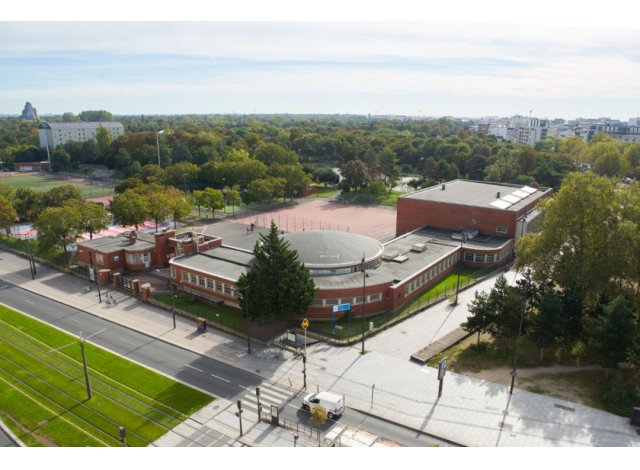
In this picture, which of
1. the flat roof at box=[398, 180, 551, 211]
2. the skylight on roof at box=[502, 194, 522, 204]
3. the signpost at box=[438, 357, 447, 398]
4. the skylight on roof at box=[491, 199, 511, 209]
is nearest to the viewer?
the signpost at box=[438, 357, 447, 398]

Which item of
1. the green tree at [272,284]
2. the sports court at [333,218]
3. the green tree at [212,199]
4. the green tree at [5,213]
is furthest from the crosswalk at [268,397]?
the green tree at [5,213]

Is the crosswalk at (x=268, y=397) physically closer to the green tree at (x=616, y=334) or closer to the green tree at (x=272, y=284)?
the green tree at (x=272, y=284)

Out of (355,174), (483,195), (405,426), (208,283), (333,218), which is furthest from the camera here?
(355,174)

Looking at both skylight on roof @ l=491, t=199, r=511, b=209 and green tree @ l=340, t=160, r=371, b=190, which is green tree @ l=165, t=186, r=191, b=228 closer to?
green tree @ l=340, t=160, r=371, b=190

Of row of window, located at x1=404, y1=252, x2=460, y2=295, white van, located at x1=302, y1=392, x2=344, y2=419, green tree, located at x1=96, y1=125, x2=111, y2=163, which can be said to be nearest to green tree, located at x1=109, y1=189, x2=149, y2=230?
row of window, located at x1=404, y1=252, x2=460, y2=295

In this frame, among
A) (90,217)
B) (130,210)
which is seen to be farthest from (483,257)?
(90,217)

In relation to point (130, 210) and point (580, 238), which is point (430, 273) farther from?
point (130, 210)
